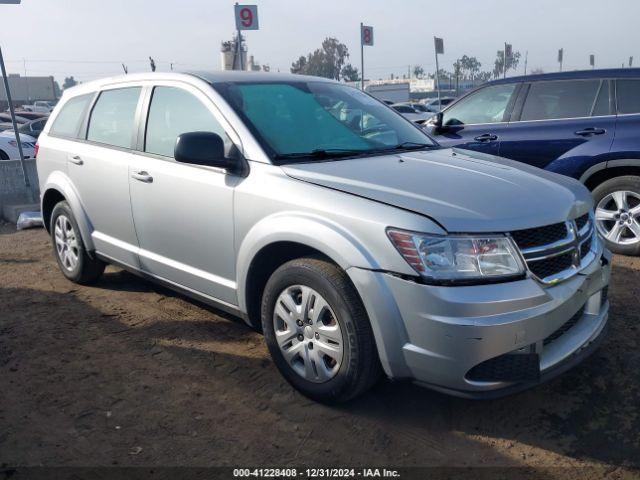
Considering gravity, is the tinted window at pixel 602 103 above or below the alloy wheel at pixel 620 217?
above

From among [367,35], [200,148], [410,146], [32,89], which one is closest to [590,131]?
[410,146]

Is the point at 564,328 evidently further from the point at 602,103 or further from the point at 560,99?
the point at 560,99

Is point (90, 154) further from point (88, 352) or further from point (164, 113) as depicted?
point (88, 352)

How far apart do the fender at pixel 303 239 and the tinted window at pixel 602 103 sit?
411cm

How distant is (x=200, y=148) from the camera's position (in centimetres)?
330

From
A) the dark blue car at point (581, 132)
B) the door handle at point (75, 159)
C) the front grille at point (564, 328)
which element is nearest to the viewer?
the front grille at point (564, 328)

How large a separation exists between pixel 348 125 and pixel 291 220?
1.09m

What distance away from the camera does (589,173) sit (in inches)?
223

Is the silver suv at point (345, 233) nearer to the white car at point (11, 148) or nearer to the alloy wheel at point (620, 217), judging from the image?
the alloy wheel at point (620, 217)

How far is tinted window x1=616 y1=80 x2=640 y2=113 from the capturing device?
566 centimetres

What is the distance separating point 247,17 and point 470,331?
9621 millimetres

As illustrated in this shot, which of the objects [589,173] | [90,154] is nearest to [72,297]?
[90,154]

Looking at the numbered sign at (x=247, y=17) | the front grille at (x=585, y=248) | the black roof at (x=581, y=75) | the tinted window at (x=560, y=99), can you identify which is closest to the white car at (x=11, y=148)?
the numbered sign at (x=247, y=17)

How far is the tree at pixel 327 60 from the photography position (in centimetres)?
9119
